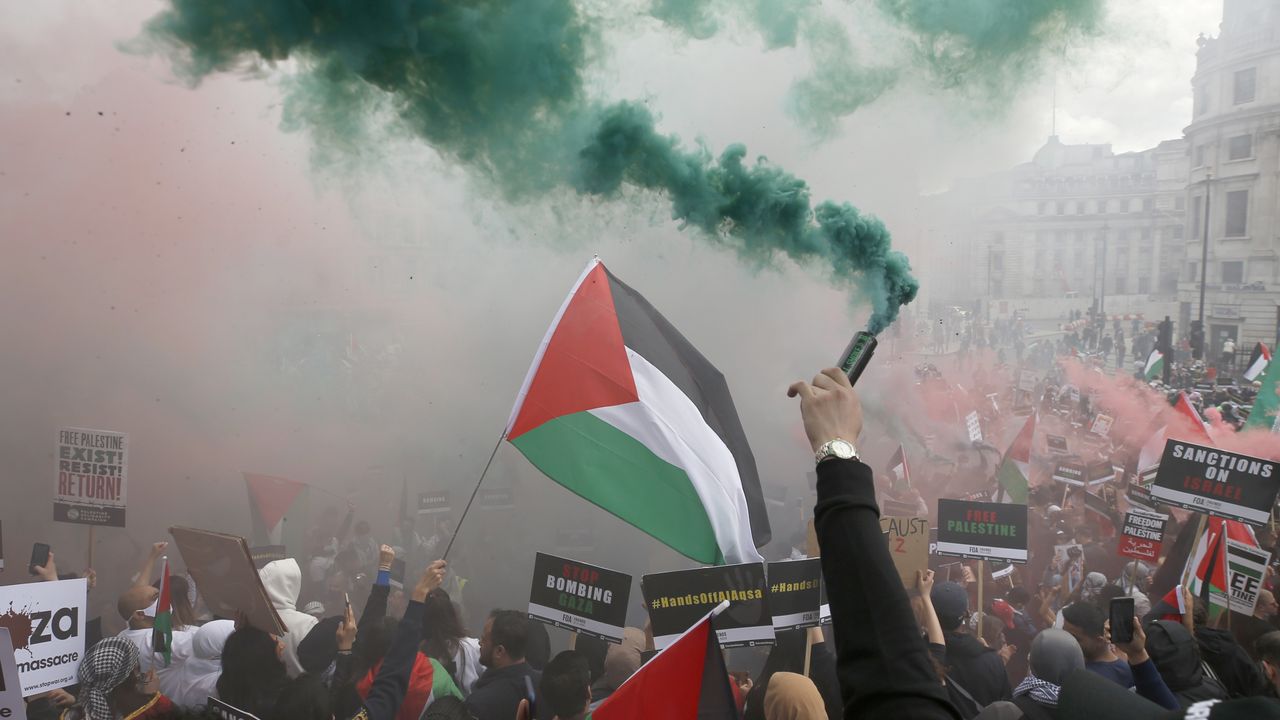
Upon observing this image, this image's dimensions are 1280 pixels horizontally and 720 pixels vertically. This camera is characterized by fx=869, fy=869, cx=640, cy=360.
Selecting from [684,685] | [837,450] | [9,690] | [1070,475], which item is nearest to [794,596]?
[684,685]

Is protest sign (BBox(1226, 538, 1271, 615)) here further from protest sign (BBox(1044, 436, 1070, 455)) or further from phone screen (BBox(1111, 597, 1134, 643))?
protest sign (BBox(1044, 436, 1070, 455))

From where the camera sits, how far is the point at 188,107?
7.76 m

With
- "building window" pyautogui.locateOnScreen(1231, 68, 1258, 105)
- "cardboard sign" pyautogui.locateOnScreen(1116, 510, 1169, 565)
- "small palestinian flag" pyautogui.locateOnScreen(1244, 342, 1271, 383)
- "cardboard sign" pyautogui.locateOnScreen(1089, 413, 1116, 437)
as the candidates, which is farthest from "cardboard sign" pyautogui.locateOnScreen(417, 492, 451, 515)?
"building window" pyautogui.locateOnScreen(1231, 68, 1258, 105)

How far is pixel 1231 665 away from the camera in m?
3.51

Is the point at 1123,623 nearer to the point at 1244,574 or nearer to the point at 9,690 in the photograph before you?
the point at 1244,574

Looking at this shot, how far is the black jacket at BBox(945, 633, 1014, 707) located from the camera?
3.82 meters

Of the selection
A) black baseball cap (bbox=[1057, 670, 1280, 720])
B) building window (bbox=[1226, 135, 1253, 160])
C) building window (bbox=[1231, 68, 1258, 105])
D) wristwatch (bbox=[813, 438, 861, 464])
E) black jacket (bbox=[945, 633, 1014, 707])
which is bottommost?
black jacket (bbox=[945, 633, 1014, 707])

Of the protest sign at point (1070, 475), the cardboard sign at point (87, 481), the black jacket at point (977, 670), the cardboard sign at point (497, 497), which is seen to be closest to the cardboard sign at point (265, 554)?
the cardboard sign at point (87, 481)

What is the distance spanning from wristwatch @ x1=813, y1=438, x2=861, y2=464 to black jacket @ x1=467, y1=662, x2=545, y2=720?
243 cm

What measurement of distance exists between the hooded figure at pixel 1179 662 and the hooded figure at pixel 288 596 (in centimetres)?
392

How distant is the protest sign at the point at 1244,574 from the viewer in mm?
5000

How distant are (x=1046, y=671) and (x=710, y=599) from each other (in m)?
1.37

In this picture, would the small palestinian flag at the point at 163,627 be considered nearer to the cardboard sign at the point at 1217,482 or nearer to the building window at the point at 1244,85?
the cardboard sign at the point at 1217,482

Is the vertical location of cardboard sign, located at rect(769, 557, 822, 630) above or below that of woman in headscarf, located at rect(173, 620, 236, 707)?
above
